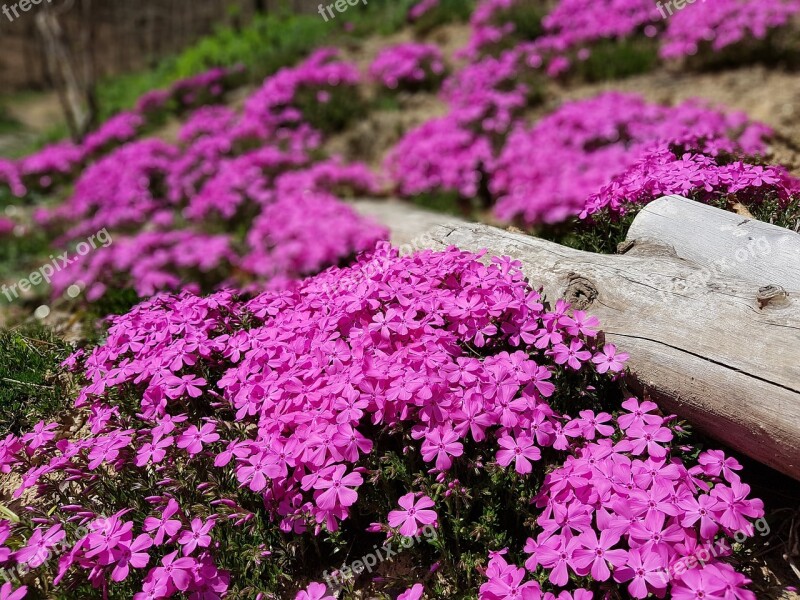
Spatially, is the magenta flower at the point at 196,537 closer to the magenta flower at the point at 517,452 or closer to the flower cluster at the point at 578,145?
the magenta flower at the point at 517,452

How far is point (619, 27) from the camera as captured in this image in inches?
359

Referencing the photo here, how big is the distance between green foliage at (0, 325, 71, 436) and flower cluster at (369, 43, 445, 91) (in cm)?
806

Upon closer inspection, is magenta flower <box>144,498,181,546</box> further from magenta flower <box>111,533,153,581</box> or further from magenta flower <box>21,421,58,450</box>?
magenta flower <box>21,421,58,450</box>

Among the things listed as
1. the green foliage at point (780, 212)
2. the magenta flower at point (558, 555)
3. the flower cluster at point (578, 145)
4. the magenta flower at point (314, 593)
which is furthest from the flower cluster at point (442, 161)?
the magenta flower at point (314, 593)

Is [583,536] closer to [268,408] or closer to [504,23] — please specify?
[268,408]

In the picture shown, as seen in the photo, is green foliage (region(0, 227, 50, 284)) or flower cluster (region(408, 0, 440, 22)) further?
flower cluster (region(408, 0, 440, 22))

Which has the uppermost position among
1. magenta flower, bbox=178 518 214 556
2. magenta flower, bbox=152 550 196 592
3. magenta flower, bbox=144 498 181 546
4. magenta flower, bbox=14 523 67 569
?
magenta flower, bbox=14 523 67 569

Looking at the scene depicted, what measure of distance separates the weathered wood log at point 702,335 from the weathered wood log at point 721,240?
0.03 meters

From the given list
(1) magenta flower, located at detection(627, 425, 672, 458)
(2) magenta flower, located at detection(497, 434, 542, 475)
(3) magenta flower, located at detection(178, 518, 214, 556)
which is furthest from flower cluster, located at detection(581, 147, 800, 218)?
(3) magenta flower, located at detection(178, 518, 214, 556)

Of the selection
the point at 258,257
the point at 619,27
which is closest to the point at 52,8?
the point at 258,257

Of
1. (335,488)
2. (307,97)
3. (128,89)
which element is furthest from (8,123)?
(335,488)

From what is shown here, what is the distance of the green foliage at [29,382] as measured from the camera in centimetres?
300

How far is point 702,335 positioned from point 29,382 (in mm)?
3353

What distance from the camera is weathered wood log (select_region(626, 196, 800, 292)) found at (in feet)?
8.39
